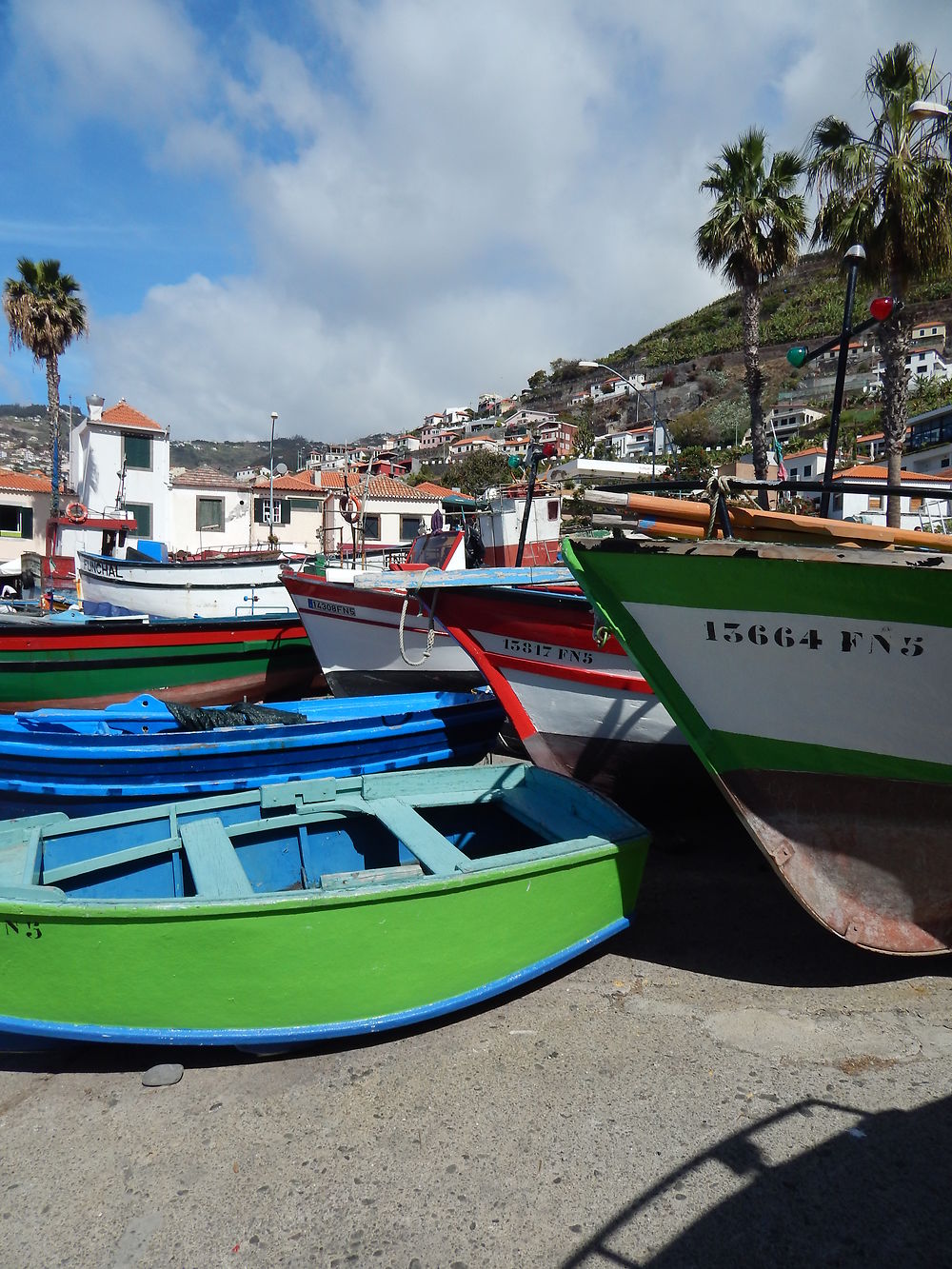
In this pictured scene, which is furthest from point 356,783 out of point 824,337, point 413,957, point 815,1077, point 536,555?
point 824,337

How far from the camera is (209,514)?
3259 cm

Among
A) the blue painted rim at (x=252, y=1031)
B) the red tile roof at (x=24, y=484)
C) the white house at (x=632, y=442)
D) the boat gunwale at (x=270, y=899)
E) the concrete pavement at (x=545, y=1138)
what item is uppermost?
the white house at (x=632, y=442)

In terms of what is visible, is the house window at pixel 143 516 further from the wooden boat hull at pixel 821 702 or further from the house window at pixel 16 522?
the wooden boat hull at pixel 821 702

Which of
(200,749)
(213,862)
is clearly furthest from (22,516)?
(213,862)

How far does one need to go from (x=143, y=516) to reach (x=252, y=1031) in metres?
30.3

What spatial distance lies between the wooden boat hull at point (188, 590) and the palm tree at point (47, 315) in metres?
15.1

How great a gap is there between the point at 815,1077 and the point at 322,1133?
2.07 m

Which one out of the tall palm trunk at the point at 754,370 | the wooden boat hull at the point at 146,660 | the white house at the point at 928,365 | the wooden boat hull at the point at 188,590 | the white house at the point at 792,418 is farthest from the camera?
the white house at the point at 928,365

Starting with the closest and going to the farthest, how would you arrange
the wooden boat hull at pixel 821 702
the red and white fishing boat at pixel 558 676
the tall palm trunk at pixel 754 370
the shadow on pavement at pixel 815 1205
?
the shadow on pavement at pixel 815 1205 < the wooden boat hull at pixel 821 702 < the red and white fishing boat at pixel 558 676 < the tall palm trunk at pixel 754 370

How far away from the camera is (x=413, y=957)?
12.0 ft

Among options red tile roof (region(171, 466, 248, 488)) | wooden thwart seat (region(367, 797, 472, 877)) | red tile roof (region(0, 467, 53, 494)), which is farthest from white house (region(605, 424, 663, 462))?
wooden thwart seat (region(367, 797, 472, 877))

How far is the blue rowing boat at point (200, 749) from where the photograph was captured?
5.95 m

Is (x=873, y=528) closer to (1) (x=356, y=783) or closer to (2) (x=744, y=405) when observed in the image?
(1) (x=356, y=783)

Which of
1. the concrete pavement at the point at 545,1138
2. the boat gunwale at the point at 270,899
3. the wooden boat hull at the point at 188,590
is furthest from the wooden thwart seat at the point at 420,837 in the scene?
the wooden boat hull at the point at 188,590
